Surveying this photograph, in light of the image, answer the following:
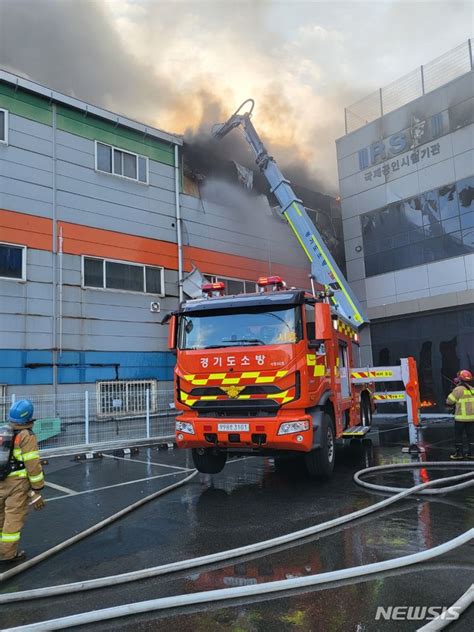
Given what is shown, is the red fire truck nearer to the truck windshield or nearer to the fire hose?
the truck windshield

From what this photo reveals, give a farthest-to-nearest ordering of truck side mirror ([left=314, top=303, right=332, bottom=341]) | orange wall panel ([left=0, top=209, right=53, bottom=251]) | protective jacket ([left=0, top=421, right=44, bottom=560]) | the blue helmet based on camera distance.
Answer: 1. orange wall panel ([left=0, top=209, right=53, bottom=251])
2. truck side mirror ([left=314, top=303, right=332, bottom=341])
3. the blue helmet
4. protective jacket ([left=0, top=421, right=44, bottom=560])

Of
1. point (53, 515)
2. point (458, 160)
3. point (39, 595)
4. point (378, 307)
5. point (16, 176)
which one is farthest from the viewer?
point (378, 307)

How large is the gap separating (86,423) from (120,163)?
7591mm

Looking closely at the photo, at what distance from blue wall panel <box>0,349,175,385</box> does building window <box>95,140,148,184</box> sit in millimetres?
5280

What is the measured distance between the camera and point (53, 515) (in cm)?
587

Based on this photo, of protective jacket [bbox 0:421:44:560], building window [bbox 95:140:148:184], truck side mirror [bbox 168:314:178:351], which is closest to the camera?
protective jacket [bbox 0:421:44:560]

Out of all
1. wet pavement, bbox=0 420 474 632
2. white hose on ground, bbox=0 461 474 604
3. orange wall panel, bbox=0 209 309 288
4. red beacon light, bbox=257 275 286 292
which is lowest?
wet pavement, bbox=0 420 474 632

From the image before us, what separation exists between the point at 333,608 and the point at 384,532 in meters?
1.69

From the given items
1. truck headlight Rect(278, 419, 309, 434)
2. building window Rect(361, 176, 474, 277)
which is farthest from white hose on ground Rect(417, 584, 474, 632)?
building window Rect(361, 176, 474, 277)

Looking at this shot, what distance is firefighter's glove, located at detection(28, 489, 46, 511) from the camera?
436 cm

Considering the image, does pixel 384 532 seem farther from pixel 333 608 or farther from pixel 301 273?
pixel 301 273

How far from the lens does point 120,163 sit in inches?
556

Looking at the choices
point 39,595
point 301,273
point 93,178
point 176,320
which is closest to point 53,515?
point 39,595

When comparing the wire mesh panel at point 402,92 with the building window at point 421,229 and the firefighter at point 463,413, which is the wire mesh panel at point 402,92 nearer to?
A: the building window at point 421,229
